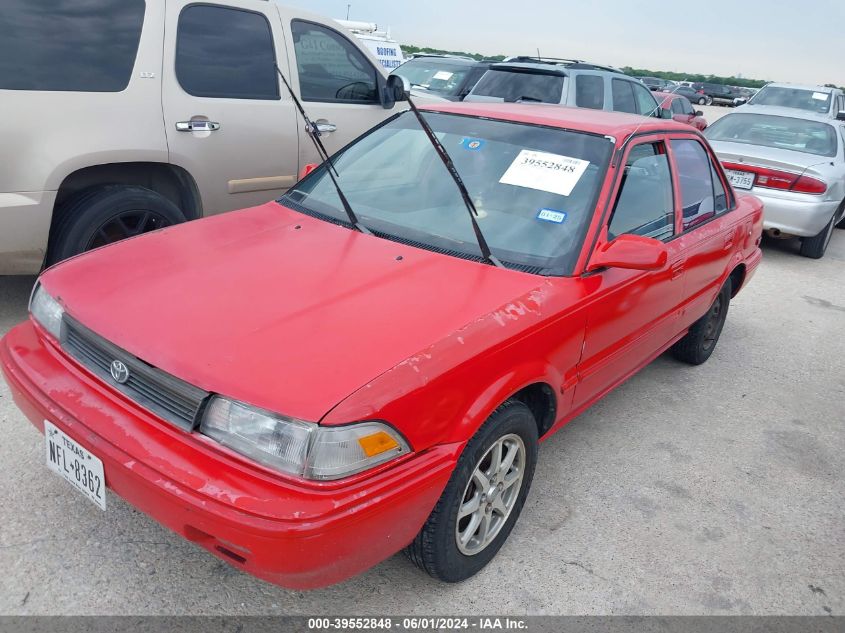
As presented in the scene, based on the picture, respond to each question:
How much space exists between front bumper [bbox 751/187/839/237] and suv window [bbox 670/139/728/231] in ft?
10.9

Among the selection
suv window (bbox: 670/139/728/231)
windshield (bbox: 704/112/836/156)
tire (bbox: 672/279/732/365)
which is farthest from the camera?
windshield (bbox: 704/112/836/156)

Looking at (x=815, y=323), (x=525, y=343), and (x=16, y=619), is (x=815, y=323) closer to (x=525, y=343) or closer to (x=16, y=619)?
(x=525, y=343)

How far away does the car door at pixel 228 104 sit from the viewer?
4.16m

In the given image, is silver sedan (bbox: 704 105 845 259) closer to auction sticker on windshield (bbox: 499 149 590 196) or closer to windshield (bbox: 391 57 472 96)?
windshield (bbox: 391 57 472 96)

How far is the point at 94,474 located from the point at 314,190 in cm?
173

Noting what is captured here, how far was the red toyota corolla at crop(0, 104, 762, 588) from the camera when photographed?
1.86 meters

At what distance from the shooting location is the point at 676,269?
3.37 m

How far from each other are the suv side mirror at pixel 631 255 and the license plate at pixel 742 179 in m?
5.23

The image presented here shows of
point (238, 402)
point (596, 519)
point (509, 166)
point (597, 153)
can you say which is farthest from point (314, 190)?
point (596, 519)

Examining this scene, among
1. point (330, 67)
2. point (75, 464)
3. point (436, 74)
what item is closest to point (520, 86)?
point (436, 74)

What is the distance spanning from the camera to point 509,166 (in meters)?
3.02

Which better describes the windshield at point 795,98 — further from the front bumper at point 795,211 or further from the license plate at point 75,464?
the license plate at point 75,464

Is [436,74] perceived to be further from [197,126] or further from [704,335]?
[704,335]

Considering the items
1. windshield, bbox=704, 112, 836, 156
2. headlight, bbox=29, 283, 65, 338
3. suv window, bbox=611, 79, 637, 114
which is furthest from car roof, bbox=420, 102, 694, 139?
suv window, bbox=611, 79, 637, 114
